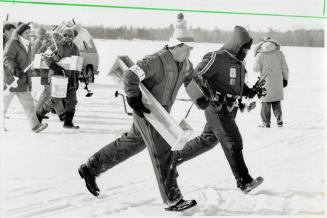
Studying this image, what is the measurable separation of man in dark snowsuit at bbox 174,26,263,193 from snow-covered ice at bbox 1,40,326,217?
10cm

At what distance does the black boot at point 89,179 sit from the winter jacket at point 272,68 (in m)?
1.46

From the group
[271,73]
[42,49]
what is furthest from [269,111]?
[42,49]

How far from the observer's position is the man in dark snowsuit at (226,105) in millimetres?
4324

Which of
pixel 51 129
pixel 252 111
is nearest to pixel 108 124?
pixel 51 129

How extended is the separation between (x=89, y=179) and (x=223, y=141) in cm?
95

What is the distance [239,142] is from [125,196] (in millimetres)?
874

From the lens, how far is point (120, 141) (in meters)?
4.09

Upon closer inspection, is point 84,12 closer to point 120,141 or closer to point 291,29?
point 120,141

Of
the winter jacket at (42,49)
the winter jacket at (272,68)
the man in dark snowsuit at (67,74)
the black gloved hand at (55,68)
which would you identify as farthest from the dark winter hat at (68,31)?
the winter jacket at (272,68)

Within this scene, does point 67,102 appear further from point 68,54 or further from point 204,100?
point 204,100

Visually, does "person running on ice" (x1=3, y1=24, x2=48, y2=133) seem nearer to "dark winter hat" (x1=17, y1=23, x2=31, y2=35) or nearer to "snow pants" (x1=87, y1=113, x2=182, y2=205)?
"dark winter hat" (x1=17, y1=23, x2=31, y2=35)

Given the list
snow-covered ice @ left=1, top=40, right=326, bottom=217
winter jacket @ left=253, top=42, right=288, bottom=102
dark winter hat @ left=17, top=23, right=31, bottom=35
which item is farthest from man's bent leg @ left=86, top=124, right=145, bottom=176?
winter jacket @ left=253, top=42, right=288, bottom=102

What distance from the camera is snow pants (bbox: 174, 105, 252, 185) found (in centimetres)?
434

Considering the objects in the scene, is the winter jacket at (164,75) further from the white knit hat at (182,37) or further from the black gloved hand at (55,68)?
the black gloved hand at (55,68)
